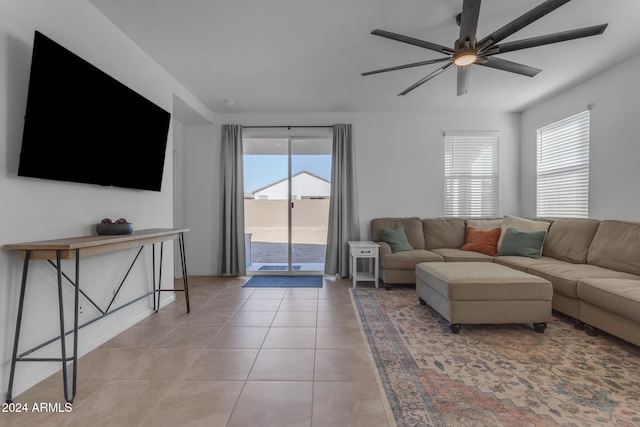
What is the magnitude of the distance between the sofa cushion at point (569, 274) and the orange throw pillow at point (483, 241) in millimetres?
985

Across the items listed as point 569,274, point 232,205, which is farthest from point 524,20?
point 232,205

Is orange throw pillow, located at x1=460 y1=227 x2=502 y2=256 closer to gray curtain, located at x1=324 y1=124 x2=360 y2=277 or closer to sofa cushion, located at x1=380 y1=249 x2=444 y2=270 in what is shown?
sofa cushion, located at x1=380 y1=249 x2=444 y2=270

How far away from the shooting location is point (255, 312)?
10.3 feet

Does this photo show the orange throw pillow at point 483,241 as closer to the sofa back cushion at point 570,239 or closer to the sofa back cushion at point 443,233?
the sofa back cushion at point 443,233

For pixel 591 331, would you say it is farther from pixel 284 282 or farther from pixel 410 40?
pixel 284 282

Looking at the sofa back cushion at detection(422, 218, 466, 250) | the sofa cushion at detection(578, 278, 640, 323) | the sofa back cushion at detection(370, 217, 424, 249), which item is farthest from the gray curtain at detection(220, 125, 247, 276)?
the sofa cushion at detection(578, 278, 640, 323)

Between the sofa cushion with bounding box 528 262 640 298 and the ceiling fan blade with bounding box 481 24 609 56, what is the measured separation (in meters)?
1.99

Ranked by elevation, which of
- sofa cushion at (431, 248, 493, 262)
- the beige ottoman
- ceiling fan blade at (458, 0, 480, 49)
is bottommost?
the beige ottoman

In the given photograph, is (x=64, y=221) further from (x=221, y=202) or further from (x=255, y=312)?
(x=221, y=202)

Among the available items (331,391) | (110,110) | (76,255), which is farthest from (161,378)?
(110,110)

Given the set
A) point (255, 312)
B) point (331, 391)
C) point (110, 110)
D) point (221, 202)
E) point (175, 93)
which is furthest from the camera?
point (221, 202)

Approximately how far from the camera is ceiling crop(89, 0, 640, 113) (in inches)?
91.4

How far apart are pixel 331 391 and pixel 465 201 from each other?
4154 mm

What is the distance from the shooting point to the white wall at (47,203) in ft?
5.47
